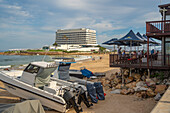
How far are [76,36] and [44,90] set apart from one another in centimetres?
15792

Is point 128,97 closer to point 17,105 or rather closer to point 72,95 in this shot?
point 72,95

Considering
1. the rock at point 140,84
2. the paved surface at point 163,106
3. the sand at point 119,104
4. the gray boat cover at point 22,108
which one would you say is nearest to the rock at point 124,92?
the sand at point 119,104

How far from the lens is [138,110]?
8.38 meters

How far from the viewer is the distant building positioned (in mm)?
163100

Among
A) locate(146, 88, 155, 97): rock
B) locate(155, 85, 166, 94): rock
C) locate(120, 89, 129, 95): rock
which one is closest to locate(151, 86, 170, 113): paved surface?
locate(155, 85, 166, 94): rock

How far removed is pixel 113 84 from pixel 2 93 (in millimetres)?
8521

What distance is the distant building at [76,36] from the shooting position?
16310 centimetres

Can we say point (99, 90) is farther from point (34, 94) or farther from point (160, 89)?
point (34, 94)

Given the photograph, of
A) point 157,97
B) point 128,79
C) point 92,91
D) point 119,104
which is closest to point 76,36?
point 128,79

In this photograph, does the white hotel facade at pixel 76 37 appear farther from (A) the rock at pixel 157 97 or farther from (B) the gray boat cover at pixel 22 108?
(B) the gray boat cover at pixel 22 108

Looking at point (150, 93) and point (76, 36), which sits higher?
point (76, 36)

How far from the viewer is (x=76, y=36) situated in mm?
164750

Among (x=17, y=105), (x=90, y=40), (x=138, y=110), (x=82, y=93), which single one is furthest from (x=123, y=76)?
(x=90, y=40)

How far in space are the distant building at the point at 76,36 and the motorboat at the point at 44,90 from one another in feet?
502
